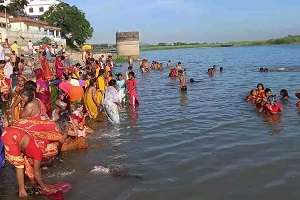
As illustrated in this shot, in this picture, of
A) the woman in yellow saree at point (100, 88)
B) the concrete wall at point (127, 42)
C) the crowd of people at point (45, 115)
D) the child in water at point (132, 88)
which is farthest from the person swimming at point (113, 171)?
the concrete wall at point (127, 42)

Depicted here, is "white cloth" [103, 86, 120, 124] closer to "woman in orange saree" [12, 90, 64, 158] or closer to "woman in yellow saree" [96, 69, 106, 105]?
"woman in yellow saree" [96, 69, 106, 105]

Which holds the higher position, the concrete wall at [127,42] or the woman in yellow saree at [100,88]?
the concrete wall at [127,42]

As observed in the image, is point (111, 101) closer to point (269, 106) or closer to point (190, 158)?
point (190, 158)

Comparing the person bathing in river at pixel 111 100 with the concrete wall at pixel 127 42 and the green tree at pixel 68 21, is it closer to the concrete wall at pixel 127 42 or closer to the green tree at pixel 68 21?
the concrete wall at pixel 127 42

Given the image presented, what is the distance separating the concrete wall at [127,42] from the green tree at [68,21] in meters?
9.26

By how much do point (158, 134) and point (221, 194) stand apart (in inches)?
217

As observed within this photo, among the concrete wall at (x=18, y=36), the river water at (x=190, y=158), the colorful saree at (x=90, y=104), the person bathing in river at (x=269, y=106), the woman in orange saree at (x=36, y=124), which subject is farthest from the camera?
the concrete wall at (x=18, y=36)

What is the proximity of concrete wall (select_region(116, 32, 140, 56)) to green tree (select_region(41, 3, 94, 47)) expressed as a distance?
9257mm

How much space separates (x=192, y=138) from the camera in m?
13.0

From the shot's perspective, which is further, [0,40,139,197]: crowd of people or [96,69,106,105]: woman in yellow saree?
[96,69,106,105]: woman in yellow saree

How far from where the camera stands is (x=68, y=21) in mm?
85812

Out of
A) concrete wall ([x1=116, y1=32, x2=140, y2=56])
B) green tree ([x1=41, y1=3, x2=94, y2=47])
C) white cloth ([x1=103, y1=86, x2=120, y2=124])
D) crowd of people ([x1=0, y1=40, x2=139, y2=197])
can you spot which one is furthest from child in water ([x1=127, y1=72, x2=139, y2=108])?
green tree ([x1=41, y1=3, x2=94, y2=47])

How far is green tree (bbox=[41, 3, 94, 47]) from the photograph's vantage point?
86.2 metres

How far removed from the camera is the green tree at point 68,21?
86250mm
